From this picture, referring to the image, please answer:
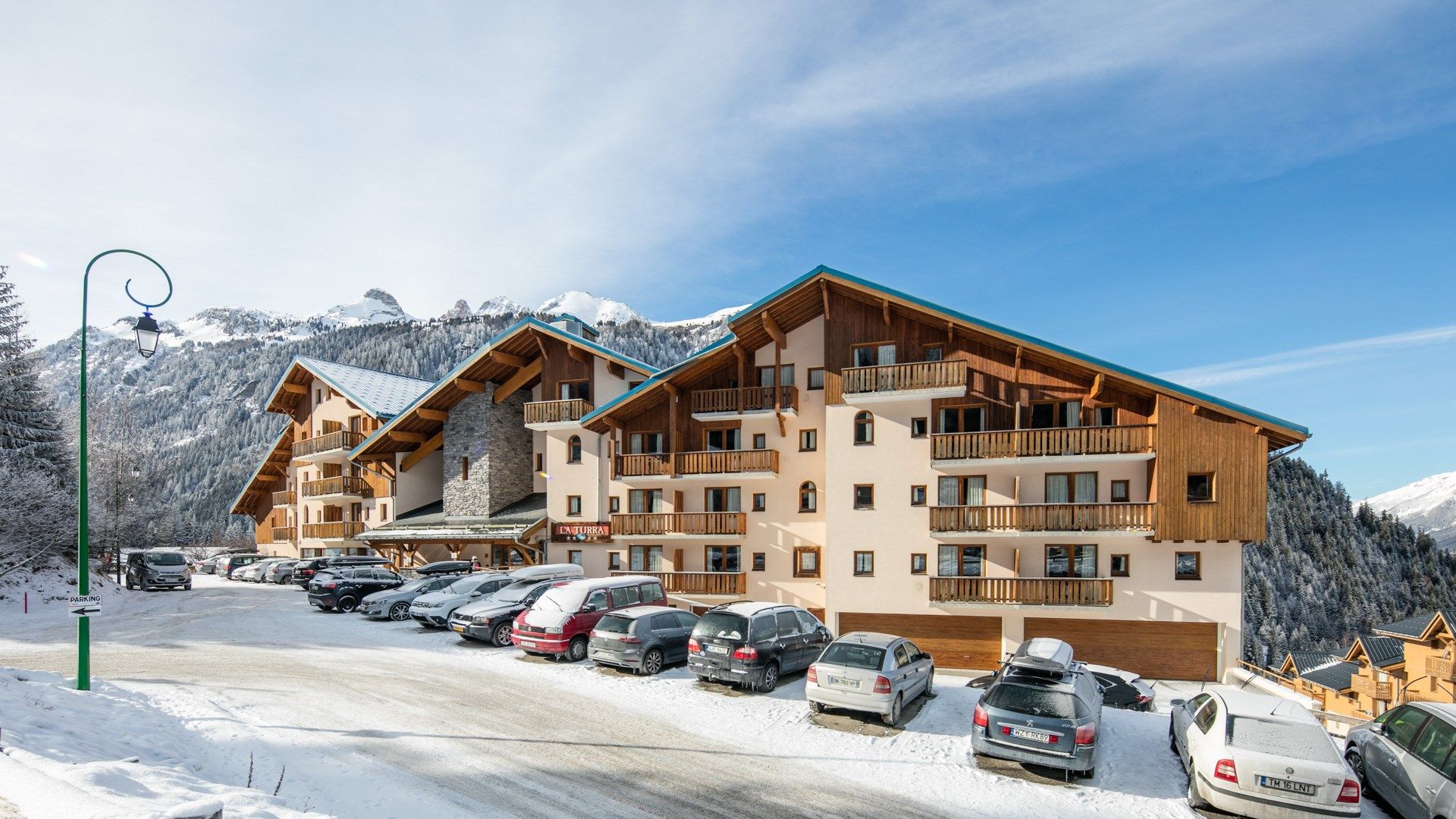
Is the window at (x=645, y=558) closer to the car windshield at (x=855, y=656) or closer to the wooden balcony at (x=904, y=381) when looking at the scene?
the wooden balcony at (x=904, y=381)

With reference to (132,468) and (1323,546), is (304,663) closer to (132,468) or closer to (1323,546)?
(132,468)

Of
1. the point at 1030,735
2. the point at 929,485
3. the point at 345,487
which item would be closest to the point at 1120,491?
the point at 929,485

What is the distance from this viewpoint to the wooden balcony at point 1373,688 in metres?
42.4

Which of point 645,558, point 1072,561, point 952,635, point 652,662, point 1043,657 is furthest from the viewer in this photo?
point 645,558

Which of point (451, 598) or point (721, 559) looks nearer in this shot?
point (451, 598)

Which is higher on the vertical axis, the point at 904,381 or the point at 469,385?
the point at 469,385

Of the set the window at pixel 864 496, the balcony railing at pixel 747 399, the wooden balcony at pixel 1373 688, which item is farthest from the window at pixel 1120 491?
the wooden balcony at pixel 1373 688

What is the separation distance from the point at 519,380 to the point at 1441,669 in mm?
47037

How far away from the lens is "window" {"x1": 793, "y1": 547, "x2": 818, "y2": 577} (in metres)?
30.0

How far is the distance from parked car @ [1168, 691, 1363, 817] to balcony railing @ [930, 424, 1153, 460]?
1400cm

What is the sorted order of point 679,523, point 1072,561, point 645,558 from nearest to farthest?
point 1072,561 → point 679,523 → point 645,558

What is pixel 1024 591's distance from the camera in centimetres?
2591

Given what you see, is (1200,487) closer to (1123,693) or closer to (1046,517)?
(1046,517)

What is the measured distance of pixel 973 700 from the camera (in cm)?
1758
